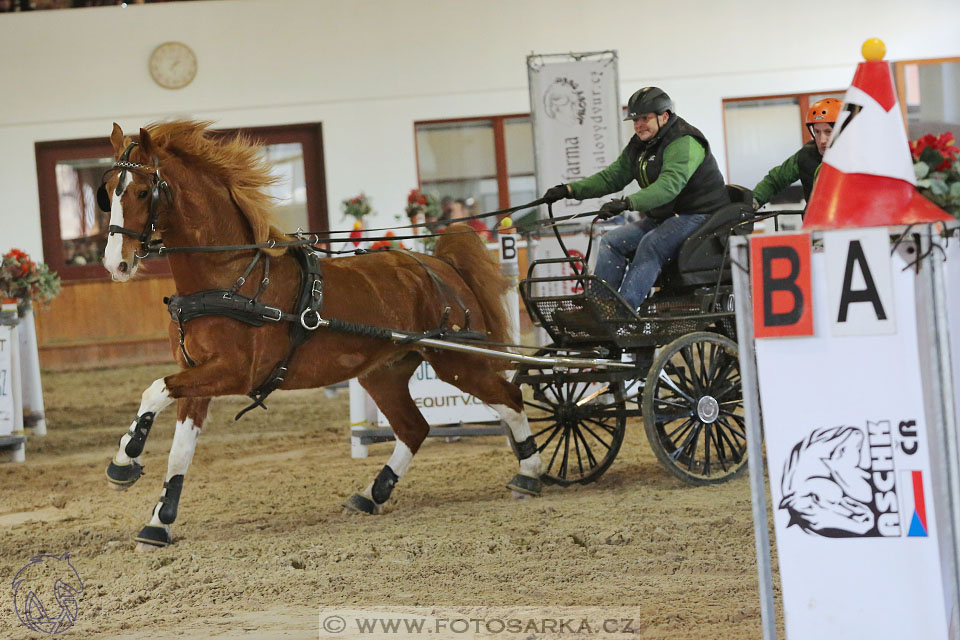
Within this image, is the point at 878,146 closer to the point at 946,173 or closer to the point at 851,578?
the point at 851,578

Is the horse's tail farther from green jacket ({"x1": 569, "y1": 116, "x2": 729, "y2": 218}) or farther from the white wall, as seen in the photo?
the white wall

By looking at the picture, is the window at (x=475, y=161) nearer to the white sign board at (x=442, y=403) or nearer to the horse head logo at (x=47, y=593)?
the white sign board at (x=442, y=403)

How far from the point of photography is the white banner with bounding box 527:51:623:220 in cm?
891

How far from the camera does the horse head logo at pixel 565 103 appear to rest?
892 centimetres

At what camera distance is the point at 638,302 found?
18.2ft

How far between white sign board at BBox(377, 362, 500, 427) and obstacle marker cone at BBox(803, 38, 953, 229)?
4.83 meters

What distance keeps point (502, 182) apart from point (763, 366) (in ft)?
42.3

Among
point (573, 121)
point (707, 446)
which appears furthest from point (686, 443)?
point (573, 121)

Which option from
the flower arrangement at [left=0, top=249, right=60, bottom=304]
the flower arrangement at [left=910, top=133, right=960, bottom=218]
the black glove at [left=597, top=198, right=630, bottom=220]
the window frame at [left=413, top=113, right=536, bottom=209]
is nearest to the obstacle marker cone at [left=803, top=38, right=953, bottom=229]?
the flower arrangement at [left=910, top=133, right=960, bottom=218]

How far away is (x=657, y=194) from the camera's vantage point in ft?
17.5

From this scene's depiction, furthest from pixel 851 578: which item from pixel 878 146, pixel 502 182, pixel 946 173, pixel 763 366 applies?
pixel 502 182

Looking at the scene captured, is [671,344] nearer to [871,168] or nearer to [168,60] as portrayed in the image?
[871,168]

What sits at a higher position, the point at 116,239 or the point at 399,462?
the point at 116,239

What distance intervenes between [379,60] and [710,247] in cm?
1018
